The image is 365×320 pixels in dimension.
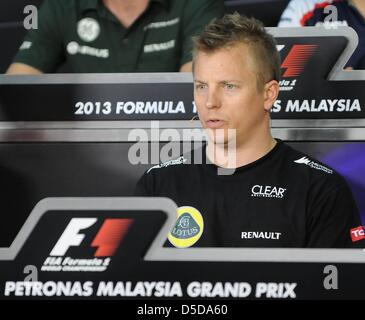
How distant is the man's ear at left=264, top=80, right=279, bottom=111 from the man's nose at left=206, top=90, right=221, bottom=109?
15 centimetres

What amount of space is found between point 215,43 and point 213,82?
11 cm

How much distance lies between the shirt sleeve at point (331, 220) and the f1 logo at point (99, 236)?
20.9 inches

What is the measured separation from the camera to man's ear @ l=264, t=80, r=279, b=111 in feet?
9.58

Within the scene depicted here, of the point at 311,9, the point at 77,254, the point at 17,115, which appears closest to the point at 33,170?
the point at 17,115

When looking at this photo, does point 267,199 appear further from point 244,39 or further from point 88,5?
point 88,5

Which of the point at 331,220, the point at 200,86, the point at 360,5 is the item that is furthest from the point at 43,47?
the point at 331,220

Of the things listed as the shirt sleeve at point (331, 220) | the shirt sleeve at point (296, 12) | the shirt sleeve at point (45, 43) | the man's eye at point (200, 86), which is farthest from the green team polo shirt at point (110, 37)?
the shirt sleeve at point (331, 220)

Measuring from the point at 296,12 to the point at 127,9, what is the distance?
58cm

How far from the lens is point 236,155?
117 inches

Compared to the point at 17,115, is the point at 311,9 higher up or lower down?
higher up
